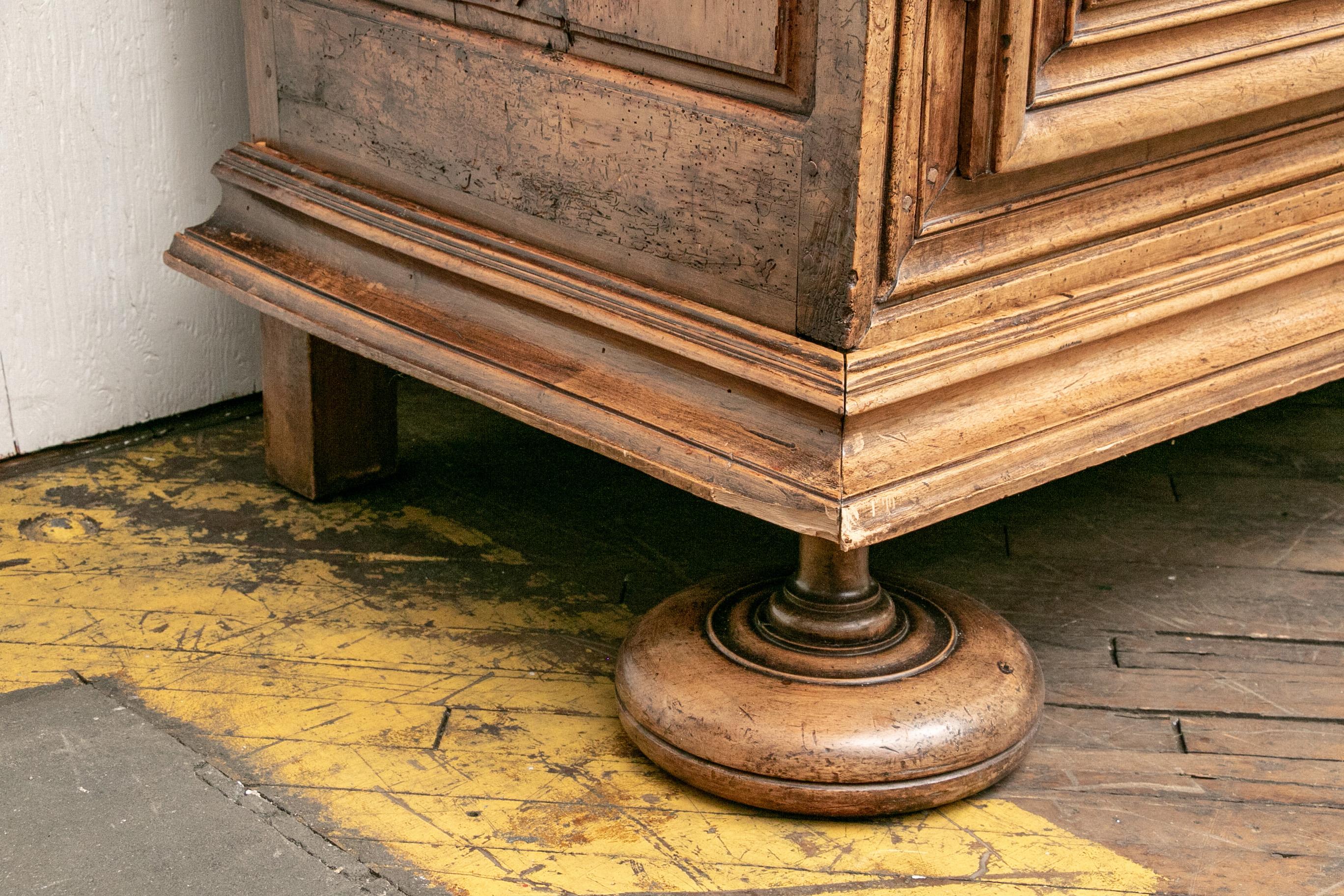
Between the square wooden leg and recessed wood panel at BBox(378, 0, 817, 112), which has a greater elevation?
recessed wood panel at BBox(378, 0, 817, 112)

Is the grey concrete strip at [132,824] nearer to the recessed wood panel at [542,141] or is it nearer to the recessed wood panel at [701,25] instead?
the recessed wood panel at [542,141]

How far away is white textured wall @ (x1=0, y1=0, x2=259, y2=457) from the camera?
7.34 ft

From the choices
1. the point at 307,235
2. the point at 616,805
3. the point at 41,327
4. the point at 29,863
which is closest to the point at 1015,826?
the point at 616,805

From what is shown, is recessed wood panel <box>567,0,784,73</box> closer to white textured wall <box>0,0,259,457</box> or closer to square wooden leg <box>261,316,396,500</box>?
square wooden leg <box>261,316,396,500</box>

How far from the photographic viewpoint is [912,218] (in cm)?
142

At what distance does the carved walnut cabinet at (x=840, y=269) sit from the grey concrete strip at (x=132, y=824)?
1.28ft

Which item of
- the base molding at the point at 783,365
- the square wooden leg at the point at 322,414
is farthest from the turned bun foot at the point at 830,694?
the square wooden leg at the point at 322,414

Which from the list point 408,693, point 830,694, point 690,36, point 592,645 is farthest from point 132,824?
point 690,36

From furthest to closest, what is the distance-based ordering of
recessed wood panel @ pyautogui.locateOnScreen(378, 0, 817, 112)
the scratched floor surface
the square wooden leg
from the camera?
the square wooden leg → the scratched floor surface → recessed wood panel @ pyautogui.locateOnScreen(378, 0, 817, 112)

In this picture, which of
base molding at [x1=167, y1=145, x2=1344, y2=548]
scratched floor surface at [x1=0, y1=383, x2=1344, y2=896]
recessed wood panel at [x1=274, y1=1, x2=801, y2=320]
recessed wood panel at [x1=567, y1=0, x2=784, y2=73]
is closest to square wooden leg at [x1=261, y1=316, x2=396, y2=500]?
scratched floor surface at [x1=0, y1=383, x2=1344, y2=896]

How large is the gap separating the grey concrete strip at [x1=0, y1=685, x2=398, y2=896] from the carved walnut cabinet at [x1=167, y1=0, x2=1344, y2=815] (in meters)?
0.39

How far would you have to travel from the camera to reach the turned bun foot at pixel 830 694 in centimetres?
154

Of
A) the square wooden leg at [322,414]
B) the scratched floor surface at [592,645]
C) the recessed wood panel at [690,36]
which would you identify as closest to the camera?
→ the recessed wood panel at [690,36]

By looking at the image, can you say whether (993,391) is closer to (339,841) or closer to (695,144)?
(695,144)
